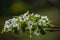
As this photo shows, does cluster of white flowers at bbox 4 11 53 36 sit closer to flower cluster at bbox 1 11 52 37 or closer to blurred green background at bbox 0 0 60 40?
flower cluster at bbox 1 11 52 37

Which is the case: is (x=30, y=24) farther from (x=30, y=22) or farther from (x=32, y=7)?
(x=32, y=7)

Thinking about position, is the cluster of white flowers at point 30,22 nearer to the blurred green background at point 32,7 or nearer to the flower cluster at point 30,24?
the flower cluster at point 30,24

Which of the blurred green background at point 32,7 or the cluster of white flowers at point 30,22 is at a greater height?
the blurred green background at point 32,7

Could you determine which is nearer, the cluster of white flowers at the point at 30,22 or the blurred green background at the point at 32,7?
the cluster of white flowers at the point at 30,22

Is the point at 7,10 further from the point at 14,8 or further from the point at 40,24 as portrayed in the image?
the point at 40,24

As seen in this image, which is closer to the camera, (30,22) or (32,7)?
(30,22)

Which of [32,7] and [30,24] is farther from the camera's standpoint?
[32,7]

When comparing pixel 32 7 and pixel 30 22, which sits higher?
pixel 32 7

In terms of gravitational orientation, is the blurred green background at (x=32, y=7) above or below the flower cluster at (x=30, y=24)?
above

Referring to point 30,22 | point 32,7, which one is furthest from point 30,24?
point 32,7

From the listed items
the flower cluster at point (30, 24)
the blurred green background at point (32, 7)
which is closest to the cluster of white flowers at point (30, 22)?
the flower cluster at point (30, 24)

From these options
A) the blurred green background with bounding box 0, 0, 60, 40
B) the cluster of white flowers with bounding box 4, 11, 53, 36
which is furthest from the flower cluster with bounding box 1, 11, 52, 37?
the blurred green background with bounding box 0, 0, 60, 40
